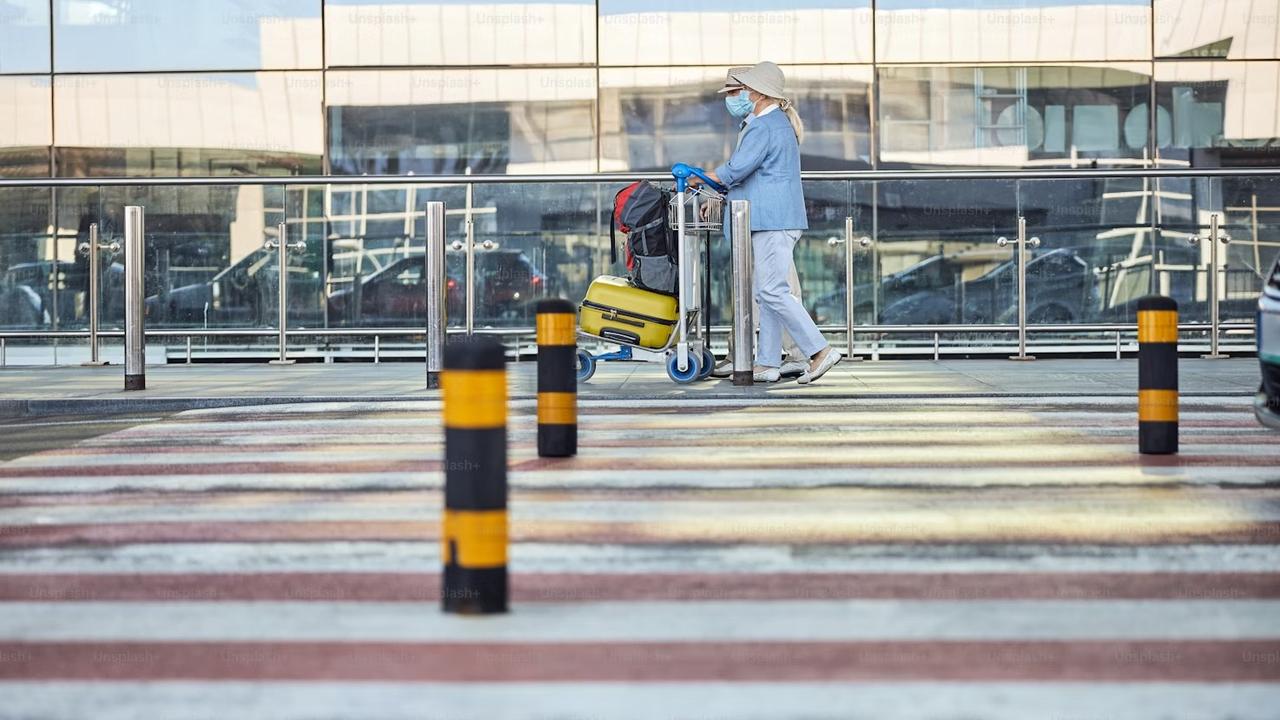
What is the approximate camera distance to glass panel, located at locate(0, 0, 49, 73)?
56.7 feet

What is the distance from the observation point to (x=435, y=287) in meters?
9.80

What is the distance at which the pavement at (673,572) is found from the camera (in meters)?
3.40

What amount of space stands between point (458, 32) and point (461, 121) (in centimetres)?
106

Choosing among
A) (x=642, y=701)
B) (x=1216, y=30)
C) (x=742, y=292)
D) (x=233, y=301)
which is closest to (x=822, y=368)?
(x=742, y=292)

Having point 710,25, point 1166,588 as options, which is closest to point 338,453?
point 1166,588

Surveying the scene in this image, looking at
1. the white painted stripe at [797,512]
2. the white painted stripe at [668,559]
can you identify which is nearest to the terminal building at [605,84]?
the white painted stripe at [797,512]

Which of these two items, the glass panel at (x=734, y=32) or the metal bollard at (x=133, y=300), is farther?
the glass panel at (x=734, y=32)

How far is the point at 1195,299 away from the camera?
41.8ft

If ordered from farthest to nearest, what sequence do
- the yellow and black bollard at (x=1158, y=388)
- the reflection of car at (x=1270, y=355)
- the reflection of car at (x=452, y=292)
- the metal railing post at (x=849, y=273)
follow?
the metal railing post at (x=849, y=273) < the reflection of car at (x=452, y=292) < the yellow and black bollard at (x=1158, y=388) < the reflection of car at (x=1270, y=355)

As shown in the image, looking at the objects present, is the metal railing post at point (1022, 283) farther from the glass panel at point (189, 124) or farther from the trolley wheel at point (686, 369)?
the glass panel at point (189, 124)

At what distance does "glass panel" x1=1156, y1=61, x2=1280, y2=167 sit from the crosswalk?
9814 millimetres

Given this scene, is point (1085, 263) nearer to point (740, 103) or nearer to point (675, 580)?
point (740, 103)

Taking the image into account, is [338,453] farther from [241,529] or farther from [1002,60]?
[1002,60]

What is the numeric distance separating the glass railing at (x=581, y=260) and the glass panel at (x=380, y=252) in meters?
0.02
